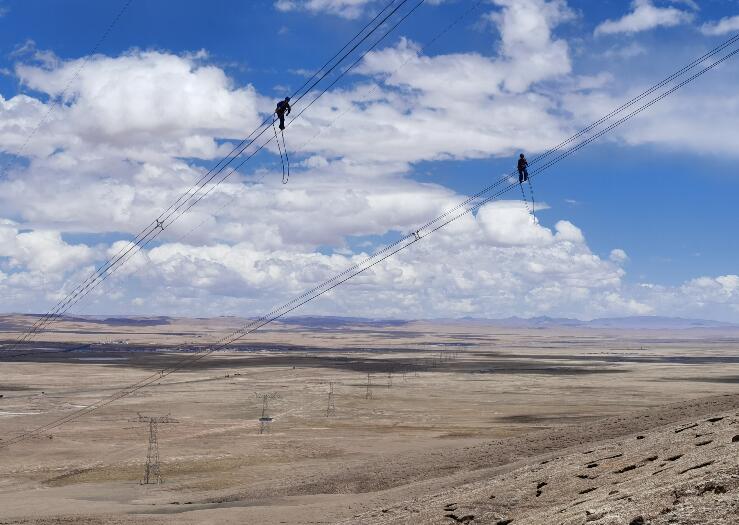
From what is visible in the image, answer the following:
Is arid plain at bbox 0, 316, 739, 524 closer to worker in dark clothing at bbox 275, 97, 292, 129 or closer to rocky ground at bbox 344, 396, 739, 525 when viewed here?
rocky ground at bbox 344, 396, 739, 525

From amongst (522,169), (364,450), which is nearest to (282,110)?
(522,169)

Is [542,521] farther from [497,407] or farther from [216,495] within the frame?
[497,407]

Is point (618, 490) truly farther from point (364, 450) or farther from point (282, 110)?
point (364, 450)

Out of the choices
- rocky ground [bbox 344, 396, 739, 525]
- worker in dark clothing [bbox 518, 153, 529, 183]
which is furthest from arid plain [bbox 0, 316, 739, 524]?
worker in dark clothing [bbox 518, 153, 529, 183]

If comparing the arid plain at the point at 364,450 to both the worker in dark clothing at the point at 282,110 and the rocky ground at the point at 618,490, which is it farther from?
the worker in dark clothing at the point at 282,110

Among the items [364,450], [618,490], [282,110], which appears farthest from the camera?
[364,450]

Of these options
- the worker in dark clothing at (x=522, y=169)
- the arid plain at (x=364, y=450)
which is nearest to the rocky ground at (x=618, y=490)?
the arid plain at (x=364, y=450)

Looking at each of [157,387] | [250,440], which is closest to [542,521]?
[250,440]

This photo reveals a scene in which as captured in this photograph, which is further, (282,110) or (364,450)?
(364,450)

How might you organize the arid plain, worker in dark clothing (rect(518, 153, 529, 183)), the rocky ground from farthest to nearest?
1. worker in dark clothing (rect(518, 153, 529, 183))
2. the arid plain
3. the rocky ground

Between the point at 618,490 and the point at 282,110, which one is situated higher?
the point at 282,110

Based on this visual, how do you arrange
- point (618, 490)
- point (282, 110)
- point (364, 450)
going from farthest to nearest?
point (364, 450) → point (282, 110) → point (618, 490)
